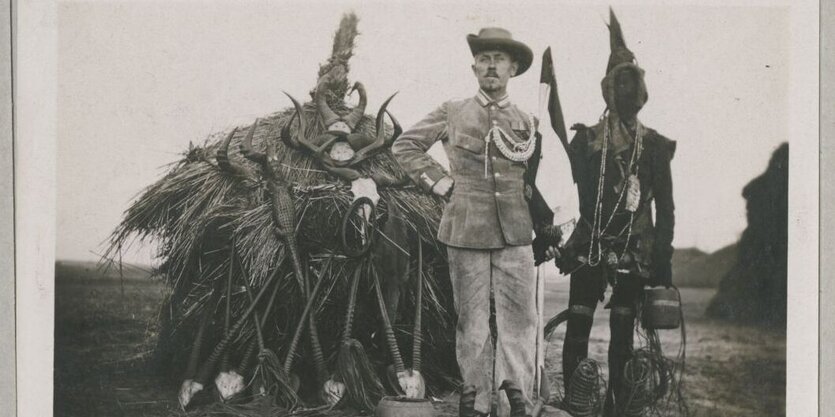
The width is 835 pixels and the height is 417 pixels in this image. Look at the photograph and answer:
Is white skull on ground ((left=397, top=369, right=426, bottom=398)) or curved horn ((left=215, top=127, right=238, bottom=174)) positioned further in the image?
curved horn ((left=215, top=127, right=238, bottom=174))

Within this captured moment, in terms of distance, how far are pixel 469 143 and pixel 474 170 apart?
0.20 m

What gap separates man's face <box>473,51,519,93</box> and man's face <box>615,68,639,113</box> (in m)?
0.76

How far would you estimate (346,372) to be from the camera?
6.55 metres

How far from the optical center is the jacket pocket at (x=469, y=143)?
670 cm

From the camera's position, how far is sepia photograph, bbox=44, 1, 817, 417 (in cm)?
664

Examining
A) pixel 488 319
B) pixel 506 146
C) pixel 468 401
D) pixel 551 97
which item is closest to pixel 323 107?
pixel 506 146

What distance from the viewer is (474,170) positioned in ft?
21.9

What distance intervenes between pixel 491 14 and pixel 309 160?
5.57 feet

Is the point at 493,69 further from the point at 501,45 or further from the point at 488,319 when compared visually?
the point at 488,319

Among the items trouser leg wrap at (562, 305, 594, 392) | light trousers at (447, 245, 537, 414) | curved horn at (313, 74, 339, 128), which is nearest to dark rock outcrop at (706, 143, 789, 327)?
trouser leg wrap at (562, 305, 594, 392)

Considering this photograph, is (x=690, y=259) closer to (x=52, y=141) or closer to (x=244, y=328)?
(x=244, y=328)

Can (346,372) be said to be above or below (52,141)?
below

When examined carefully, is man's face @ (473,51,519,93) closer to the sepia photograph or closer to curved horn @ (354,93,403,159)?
the sepia photograph

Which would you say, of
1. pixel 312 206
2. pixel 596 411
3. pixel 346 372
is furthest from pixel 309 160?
pixel 596 411
